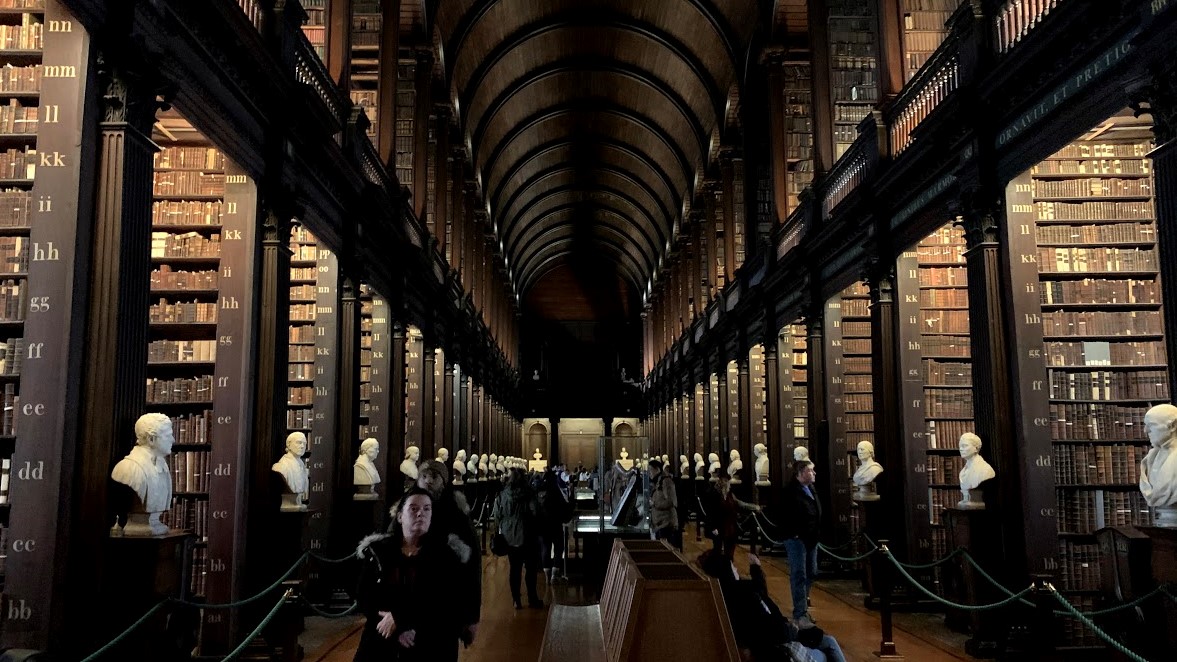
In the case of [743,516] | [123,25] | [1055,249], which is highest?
[123,25]

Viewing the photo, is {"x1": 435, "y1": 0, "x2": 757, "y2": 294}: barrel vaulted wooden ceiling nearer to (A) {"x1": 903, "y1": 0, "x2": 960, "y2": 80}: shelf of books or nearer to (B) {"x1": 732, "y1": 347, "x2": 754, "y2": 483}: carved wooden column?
(B) {"x1": 732, "y1": 347, "x2": 754, "y2": 483}: carved wooden column

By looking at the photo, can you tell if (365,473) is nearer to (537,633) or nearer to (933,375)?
(537,633)

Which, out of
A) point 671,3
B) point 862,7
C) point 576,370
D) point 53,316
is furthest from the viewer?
point 576,370

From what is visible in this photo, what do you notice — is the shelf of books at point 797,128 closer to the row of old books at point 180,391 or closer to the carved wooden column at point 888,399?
the carved wooden column at point 888,399

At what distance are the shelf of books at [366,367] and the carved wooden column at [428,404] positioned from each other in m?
1.82

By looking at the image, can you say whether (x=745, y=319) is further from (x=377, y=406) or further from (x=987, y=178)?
(x=987, y=178)

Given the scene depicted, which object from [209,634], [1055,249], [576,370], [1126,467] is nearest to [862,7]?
[1055,249]

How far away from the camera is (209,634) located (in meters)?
5.96

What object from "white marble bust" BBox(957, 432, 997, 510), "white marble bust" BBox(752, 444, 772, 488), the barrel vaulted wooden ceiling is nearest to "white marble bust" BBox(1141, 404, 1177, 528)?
"white marble bust" BBox(957, 432, 997, 510)

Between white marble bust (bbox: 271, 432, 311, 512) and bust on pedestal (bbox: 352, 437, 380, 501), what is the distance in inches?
68.3

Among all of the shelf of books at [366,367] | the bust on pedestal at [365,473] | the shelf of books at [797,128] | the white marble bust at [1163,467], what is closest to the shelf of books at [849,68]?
the shelf of books at [797,128]

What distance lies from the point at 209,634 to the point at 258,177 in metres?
3.07

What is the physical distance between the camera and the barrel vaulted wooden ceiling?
17.3 meters

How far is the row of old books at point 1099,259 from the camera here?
23.9 ft
